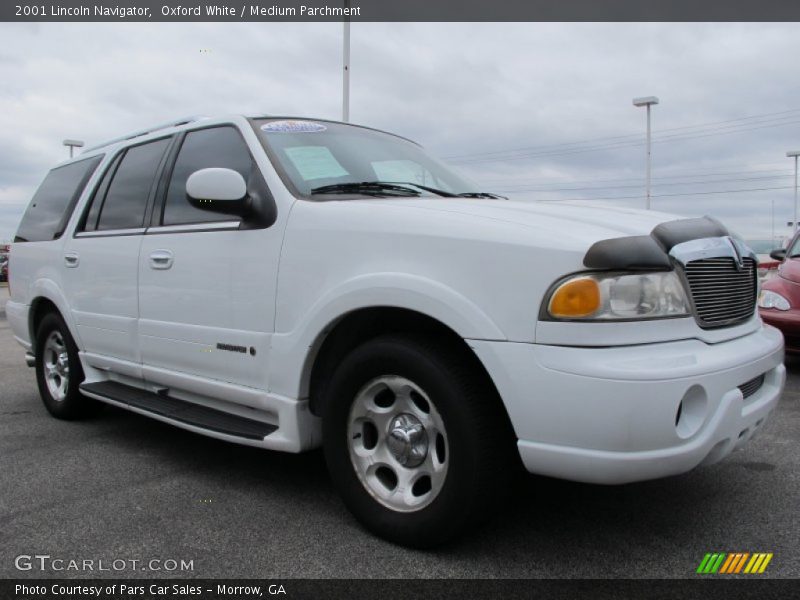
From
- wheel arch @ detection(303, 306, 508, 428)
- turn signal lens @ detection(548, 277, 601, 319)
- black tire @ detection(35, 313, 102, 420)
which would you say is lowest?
black tire @ detection(35, 313, 102, 420)

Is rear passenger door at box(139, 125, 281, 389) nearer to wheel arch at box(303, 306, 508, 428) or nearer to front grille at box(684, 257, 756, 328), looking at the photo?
wheel arch at box(303, 306, 508, 428)

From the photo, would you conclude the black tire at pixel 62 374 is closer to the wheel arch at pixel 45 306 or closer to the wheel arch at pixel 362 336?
the wheel arch at pixel 45 306

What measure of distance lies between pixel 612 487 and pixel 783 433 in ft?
5.17

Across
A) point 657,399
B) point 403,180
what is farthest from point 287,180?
point 657,399

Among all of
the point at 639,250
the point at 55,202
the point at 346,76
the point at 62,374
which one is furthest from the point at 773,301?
the point at 346,76

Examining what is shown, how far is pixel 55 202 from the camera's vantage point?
16.3ft

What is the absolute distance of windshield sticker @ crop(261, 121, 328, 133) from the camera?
3334 millimetres

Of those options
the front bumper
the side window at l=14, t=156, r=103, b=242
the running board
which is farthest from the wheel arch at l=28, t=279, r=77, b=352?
the front bumper

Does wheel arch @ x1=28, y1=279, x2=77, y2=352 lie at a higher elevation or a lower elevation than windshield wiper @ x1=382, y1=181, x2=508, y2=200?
lower

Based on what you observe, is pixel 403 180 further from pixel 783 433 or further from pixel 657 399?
pixel 783 433

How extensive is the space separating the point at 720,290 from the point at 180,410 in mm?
2584

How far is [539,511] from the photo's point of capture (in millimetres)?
2920

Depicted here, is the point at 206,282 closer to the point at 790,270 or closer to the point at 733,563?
the point at 733,563

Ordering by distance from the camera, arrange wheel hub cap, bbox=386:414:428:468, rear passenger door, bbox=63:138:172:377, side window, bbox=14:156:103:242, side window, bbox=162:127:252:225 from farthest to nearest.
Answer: side window, bbox=14:156:103:242 < rear passenger door, bbox=63:138:172:377 < side window, bbox=162:127:252:225 < wheel hub cap, bbox=386:414:428:468
